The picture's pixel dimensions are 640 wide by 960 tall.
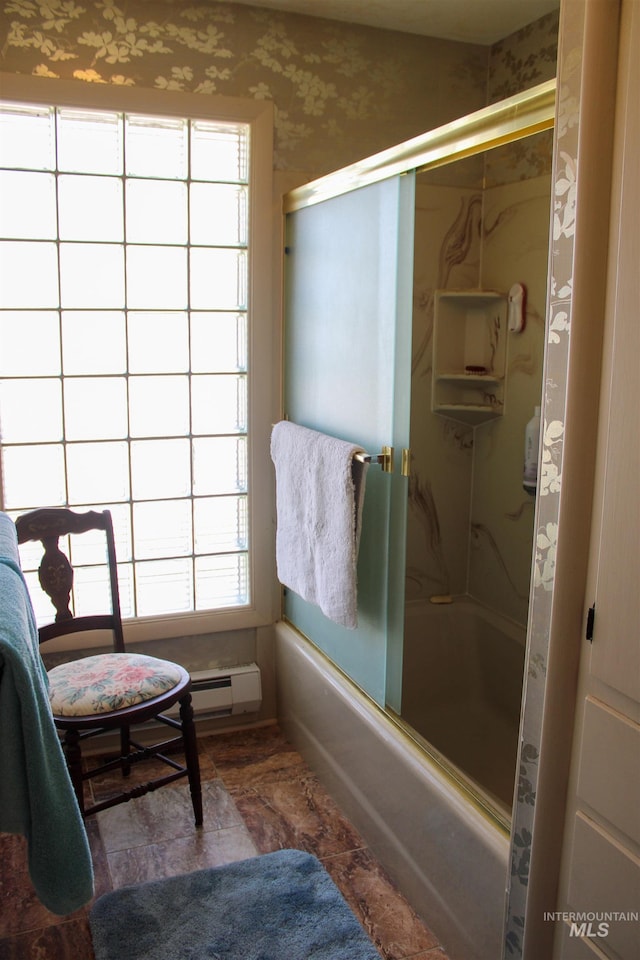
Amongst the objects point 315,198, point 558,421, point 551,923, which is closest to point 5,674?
point 558,421

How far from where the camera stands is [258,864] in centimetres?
224

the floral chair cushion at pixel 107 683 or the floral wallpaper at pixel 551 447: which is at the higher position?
the floral wallpaper at pixel 551 447

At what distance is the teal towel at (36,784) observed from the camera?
111cm

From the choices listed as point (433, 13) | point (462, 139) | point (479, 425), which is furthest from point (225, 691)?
point (433, 13)

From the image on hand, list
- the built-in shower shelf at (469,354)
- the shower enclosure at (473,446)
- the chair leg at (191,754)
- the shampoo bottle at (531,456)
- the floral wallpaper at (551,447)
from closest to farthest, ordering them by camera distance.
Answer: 1. the floral wallpaper at (551,447)
2. the chair leg at (191,754)
3. the shampoo bottle at (531,456)
4. the shower enclosure at (473,446)
5. the built-in shower shelf at (469,354)

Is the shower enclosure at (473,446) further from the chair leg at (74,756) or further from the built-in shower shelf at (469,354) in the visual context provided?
the chair leg at (74,756)

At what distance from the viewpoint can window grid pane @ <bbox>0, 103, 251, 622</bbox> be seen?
2.55m

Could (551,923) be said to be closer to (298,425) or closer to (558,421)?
(558,421)

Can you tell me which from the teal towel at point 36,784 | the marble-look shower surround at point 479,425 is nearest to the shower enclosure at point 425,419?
the marble-look shower surround at point 479,425

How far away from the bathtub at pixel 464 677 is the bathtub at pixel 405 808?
34cm

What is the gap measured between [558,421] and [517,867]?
0.84 meters

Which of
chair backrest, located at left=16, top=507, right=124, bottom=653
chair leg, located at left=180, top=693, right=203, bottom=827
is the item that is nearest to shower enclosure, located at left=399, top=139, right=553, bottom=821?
Result: chair leg, located at left=180, top=693, right=203, bottom=827

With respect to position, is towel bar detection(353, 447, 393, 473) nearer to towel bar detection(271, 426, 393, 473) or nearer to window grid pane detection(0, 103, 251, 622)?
towel bar detection(271, 426, 393, 473)

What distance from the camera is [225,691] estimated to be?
2.92 meters
